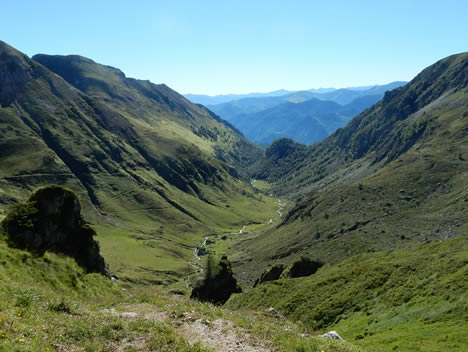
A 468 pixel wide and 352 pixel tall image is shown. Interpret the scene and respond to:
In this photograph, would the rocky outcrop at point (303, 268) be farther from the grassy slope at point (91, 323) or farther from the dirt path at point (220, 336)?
the dirt path at point (220, 336)

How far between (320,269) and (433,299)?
42832 mm

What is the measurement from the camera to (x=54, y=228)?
129 feet

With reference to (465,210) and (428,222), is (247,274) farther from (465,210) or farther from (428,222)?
(465,210)

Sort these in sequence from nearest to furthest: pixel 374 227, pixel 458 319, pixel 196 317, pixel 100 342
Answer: pixel 100 342
pixel 196 317
pixel 458 319
pixel 374 227

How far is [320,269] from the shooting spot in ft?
258

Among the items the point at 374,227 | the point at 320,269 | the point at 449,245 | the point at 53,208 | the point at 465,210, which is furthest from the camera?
the point at 374,227

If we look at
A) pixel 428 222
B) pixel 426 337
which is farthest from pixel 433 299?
pixel 428 222

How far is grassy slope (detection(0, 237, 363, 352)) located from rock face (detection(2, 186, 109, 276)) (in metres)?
2.90

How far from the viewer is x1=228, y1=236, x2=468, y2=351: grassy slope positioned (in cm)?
2997

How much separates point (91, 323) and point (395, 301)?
119 feet

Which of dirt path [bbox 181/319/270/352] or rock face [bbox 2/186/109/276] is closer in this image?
dirt path [bbox 181/319/270/352]

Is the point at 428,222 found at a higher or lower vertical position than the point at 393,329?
lower

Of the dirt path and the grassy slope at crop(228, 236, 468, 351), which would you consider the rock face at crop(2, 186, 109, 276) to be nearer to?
the dirt path

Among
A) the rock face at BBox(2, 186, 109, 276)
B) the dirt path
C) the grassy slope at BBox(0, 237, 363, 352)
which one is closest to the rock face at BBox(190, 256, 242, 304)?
the rock face at BBox(2, 186, 109, 276)
